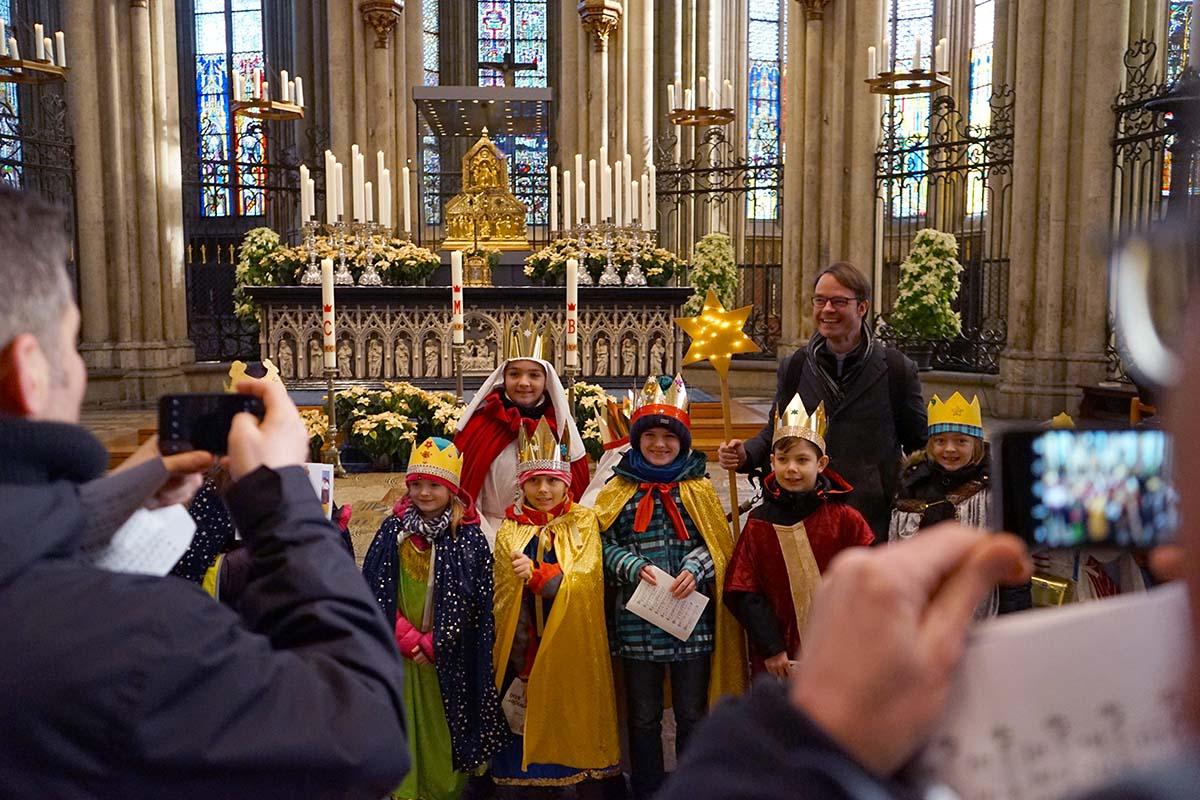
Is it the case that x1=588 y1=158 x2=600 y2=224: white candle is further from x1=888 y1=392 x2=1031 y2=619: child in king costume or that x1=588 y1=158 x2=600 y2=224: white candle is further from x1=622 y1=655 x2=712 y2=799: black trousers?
x1=622 y1=655 x2=712 y2=799: black trousers

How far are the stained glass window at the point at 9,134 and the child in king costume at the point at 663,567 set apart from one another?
9.79m

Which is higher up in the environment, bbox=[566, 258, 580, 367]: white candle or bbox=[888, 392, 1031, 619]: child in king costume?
bbox=[566, 258, 580, 367]: white candle

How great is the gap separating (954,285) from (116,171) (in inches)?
383

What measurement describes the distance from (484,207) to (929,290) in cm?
496

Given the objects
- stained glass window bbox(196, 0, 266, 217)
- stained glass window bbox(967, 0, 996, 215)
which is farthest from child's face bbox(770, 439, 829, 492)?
stained glass window bbox(196, 0, 266, 217)

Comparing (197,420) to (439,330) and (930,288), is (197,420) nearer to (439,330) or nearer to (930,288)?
(439,330)

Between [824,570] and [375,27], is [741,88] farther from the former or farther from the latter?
[824,570]

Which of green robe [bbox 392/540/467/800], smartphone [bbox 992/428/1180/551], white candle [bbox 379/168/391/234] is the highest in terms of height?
white candle [bbox 379/168/391/234]

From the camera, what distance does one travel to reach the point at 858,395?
427 cm

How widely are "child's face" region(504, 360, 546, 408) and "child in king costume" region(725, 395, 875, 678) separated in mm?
1265

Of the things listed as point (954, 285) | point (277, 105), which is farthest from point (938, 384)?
point (277, 105)

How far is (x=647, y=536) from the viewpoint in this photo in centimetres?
385

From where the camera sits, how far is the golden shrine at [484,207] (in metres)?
10.5

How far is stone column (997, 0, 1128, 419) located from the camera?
33.9ft
